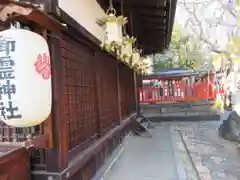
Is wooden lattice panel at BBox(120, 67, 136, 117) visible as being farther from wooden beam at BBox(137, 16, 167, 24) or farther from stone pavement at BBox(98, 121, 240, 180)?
wooden beam at BBox(137, 16, 167, 24)

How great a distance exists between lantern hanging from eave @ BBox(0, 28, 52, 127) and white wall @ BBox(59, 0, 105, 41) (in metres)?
1.62

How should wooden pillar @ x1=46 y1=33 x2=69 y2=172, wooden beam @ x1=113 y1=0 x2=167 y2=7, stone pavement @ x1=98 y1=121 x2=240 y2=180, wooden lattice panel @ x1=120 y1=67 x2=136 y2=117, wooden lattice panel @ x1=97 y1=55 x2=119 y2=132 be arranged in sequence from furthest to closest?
wooden lattice panel @ x1=120 y1=67 x2=136 y2=117, wooden beam @ x1=113 y1=0 x2=167 y2=7, wooden lattice panel @ x1=97 y1=55 x2=119 y2=132, stone pavement @ x1=98 y1=121 x2=240 y2=180, wooden pillar @ x1=46 y1=33 x2=69 y2=172

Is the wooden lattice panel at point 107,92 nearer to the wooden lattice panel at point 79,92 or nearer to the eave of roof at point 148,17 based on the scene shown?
the wooden lattice panel at point 79,92

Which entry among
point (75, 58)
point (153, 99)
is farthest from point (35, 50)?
point (153, 99)

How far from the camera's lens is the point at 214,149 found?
10305 millimetres

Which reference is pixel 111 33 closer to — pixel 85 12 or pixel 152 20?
pixel 85 12

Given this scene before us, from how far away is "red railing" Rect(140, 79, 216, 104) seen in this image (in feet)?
63.8

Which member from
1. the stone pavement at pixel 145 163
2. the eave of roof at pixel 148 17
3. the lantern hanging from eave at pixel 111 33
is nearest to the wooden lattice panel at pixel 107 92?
the lantern hanging from eave at pixel 111 33

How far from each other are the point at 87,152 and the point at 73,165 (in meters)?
0.88

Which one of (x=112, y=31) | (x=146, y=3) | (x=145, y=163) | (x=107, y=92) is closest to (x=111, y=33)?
(x=112, y=31)

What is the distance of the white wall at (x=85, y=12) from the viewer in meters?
4.91

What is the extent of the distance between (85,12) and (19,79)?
3331 mm

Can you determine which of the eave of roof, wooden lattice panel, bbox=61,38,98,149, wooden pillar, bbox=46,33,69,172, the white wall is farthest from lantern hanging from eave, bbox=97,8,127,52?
wooden pillar, bbox=46,33,69,172

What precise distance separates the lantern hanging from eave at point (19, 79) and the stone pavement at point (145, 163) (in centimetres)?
355
